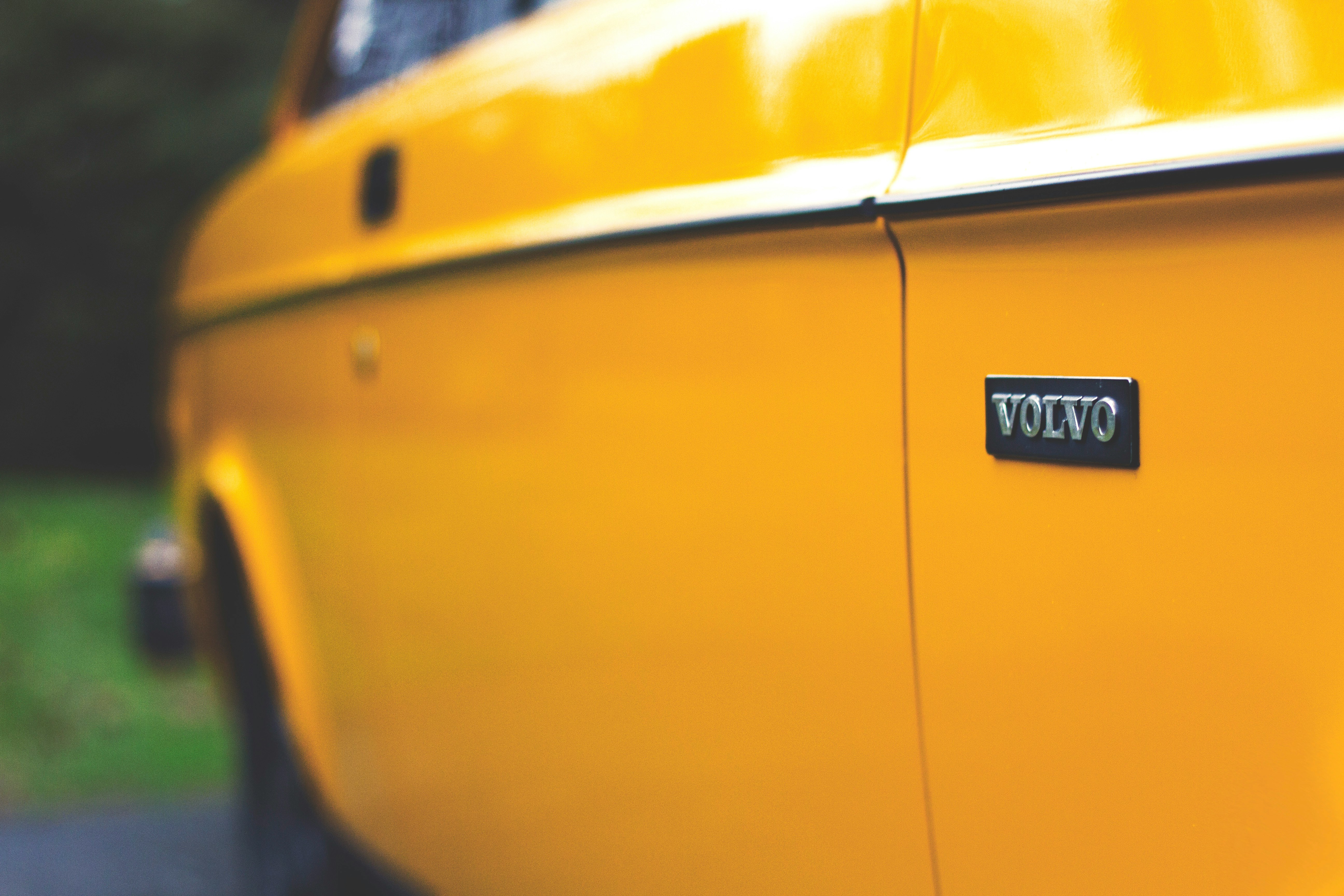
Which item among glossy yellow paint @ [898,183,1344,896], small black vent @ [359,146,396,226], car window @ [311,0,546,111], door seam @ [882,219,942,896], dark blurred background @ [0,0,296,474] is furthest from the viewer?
dark blurred background @ [0,0,296,474]

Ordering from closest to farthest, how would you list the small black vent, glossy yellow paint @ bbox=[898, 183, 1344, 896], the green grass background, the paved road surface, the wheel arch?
glossy yellow paint @ bbox=[898, 183, 1344, 896] < the small black vent < the wheel arch < the paved road surface < the green grass background

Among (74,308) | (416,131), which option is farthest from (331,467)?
(74,308)

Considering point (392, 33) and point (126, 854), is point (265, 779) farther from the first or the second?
point (392, 33)

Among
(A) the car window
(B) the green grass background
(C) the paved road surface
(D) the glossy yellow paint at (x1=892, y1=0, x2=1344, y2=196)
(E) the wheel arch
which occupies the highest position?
(A) the car window

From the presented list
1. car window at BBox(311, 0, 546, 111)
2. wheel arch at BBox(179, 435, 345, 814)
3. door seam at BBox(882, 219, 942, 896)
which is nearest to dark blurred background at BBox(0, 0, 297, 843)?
wheel arch at BBox(179, 435, 345, 814)

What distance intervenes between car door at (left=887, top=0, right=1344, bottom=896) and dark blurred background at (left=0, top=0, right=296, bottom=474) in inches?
362

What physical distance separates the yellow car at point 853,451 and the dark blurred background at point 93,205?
815 cm

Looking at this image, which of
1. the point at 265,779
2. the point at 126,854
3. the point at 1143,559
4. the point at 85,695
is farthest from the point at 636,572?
the point at 85,695

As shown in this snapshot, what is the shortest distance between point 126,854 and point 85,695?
4.96ft

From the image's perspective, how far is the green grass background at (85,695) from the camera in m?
4.37

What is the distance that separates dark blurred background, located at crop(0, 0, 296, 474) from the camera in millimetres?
9398

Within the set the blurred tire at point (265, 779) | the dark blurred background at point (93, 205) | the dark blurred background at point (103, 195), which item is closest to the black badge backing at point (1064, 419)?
the blurred tire at point (265, 779)

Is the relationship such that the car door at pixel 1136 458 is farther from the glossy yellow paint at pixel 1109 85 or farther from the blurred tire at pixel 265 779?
the blurred tire at pixel 265 779

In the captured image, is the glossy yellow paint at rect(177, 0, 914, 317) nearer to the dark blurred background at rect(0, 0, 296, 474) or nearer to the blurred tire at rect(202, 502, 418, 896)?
the blurred tire at rect(202, 502, 418, 896)
